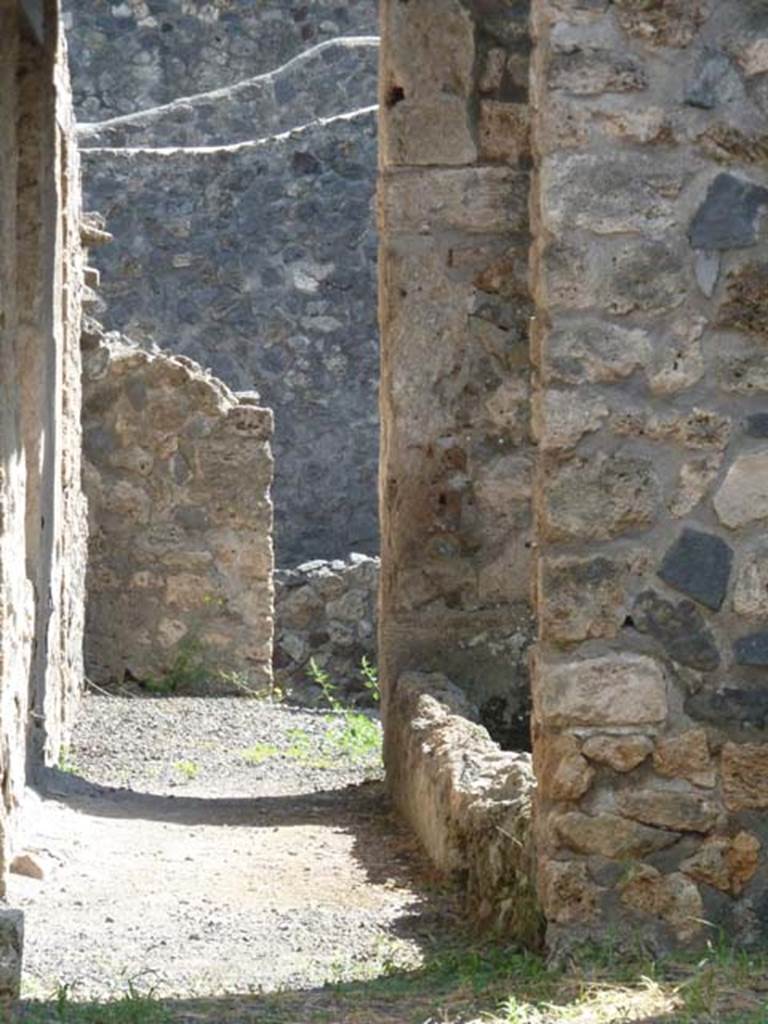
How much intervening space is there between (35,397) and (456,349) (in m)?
1.45

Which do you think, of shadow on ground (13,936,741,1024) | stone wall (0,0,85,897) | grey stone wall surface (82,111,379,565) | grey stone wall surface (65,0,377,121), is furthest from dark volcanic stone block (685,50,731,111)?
grey stone wall surface (65,0,377,121)

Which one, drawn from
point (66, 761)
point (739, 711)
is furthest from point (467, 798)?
point (66, 761)

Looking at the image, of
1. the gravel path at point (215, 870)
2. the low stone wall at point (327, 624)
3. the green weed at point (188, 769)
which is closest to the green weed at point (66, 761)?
the gravel path at point (215, 870)

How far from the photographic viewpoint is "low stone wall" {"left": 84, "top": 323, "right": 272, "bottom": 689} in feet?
34.2

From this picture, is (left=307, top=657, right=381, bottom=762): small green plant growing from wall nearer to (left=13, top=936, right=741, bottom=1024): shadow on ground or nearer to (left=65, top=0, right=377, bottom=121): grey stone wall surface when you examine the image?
(left=13, top=936, right=741, bottom=1024): shadow on ground

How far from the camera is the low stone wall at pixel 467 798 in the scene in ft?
15.5

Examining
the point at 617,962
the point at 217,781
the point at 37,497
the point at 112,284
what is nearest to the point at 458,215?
the point at 37,497

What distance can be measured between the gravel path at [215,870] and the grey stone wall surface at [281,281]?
17.9ft

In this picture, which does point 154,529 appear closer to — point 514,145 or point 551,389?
point 514,145

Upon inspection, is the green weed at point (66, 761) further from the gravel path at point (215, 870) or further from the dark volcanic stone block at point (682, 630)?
the dark volcanic stone block at point (682, 630)

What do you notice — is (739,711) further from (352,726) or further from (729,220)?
(352,726)

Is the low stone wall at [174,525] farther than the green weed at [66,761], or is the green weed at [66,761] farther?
the low stone wall at [174,525]

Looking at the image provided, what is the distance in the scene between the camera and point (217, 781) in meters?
8.07

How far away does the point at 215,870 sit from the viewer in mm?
5945
